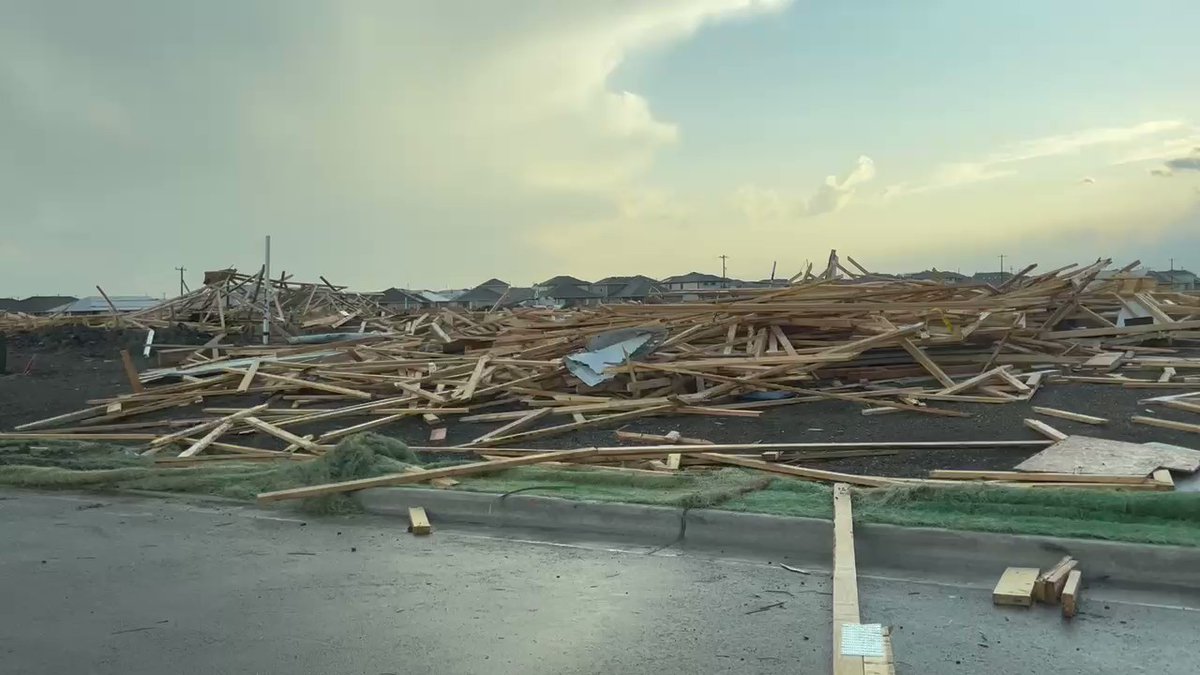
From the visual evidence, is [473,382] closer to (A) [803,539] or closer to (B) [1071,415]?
(A) [803,539]

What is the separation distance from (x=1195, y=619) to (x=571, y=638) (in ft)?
10.8

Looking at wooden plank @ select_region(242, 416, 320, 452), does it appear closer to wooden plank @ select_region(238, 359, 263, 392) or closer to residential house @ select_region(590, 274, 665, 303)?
wooden plank @ select_region(238, 359, 263, 392)

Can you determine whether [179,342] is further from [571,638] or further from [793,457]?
[571,638]

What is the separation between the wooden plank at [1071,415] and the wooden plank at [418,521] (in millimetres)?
6828

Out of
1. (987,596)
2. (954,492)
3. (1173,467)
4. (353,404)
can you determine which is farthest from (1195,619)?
(353,404)

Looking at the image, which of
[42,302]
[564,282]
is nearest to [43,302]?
[42,302]

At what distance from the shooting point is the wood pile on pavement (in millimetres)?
10898

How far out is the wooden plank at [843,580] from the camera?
410cm

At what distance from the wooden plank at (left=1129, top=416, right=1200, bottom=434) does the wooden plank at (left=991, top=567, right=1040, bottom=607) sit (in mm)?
4651

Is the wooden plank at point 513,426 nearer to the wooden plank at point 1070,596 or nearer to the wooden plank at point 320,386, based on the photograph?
the wooden plank at point 320,386

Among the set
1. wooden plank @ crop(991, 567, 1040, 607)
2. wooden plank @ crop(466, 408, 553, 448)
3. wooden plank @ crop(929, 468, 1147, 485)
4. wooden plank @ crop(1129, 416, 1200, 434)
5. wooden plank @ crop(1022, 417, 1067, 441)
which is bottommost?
wooden plank @ crop(991, 567, 1040, 607)

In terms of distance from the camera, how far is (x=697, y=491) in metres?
7.15

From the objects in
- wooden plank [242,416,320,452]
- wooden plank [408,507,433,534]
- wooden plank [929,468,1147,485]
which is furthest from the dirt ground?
wooden plank [408,507,433,534]

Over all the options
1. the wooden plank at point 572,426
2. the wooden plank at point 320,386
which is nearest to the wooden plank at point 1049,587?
the wooden plank at point 572,426
